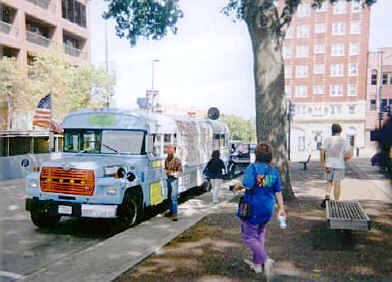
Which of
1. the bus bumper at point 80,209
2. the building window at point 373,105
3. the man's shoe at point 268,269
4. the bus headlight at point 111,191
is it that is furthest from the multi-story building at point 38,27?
the building window at point 373,105

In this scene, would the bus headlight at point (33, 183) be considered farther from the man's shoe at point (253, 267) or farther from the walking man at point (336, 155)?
the walking man at point (336, 155)

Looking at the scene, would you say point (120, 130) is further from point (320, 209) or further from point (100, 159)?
point (320, 209)

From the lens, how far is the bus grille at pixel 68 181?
7.24 meters

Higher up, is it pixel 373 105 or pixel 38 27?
pixel 38 27

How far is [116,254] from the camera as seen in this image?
5.90m

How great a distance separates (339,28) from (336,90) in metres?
10.6

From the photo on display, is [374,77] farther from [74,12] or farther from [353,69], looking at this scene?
[74,12]

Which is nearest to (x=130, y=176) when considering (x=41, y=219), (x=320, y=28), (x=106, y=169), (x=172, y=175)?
(x=106, y=169)

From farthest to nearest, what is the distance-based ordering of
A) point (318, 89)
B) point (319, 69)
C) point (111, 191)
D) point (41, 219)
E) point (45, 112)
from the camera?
point (318, 89) < point (319, 69) < point (45, 112) < point (41, 219) < point (111, 191)

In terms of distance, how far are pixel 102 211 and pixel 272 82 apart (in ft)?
18.3

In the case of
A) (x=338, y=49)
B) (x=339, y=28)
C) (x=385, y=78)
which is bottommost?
(x=385, y=78)

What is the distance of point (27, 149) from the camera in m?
20.5

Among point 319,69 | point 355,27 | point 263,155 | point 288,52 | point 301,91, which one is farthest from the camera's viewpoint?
point 288,52

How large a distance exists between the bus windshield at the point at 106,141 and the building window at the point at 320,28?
200 ft
